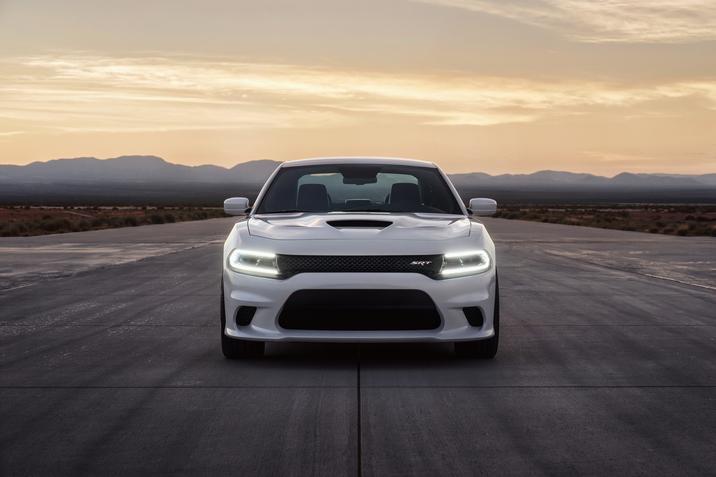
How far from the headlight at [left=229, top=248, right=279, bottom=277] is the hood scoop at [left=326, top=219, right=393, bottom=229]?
605mm

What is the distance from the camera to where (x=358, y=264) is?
726cm

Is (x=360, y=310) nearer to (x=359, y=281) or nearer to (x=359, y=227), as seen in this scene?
(x=359, y=281)

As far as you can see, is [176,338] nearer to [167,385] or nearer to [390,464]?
[167,385]

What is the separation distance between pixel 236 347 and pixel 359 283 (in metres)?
1.30

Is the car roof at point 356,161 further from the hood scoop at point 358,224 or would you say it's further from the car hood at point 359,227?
the hood scoop at point 358,224

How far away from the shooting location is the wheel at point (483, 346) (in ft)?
25.4

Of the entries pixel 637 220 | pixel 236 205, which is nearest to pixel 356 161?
pixel 236 205

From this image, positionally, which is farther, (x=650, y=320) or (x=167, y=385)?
(x=650, y=320)

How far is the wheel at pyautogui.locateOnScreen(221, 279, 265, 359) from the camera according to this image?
7762mm

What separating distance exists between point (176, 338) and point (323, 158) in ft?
7.25

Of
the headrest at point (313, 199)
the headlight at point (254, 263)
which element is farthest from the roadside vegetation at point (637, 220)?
the headlight at point (254, 263)

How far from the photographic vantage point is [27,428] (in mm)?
5621

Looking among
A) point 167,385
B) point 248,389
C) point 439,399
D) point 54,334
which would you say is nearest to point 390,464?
point 439,399

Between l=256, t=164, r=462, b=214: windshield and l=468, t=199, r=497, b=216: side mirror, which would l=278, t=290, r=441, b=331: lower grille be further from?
l=468, t=199, r=497, b=216: side mirror
